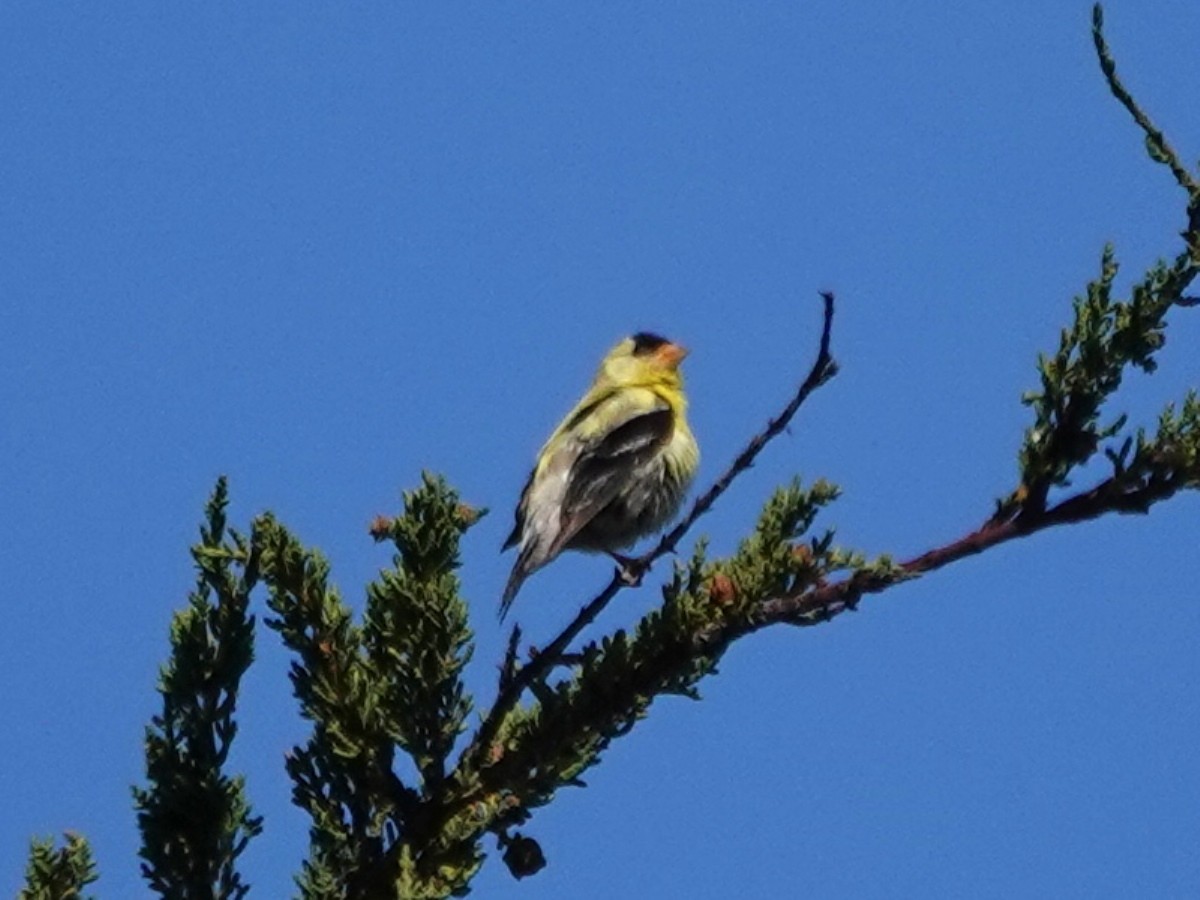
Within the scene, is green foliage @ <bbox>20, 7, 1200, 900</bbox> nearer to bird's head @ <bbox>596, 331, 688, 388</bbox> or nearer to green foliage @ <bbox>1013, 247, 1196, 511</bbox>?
green foliage @ <bbox>1013, 247, 1196, 511</bbox>

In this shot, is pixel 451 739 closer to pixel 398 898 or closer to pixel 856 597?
pixel 398 898

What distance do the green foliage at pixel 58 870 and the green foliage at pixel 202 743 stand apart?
0.21 meters

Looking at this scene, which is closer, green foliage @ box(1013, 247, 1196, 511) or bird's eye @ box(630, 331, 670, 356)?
green foliage @ box(1013, 247, 1196, 511)

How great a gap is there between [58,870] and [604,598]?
111 centimetres

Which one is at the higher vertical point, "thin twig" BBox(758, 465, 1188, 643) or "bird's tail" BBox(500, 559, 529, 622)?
"bird's tail" BBox(500, 559, 529, 622)

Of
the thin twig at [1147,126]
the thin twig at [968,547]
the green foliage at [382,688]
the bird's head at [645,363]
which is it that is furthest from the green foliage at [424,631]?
the bird's head at [645,363]

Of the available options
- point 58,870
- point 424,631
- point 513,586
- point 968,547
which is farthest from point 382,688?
point 513,586

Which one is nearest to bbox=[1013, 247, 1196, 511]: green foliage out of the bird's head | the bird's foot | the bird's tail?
the bird's foot

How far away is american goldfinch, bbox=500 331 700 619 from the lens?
7.02 metres

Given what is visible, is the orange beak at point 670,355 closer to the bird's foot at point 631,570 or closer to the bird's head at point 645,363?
the bird's head at point 645,363

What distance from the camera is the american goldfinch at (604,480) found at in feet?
23.0

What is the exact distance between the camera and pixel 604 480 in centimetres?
720

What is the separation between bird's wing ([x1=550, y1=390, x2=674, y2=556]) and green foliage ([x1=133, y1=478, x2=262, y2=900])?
3.50 m

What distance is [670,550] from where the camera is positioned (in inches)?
165
